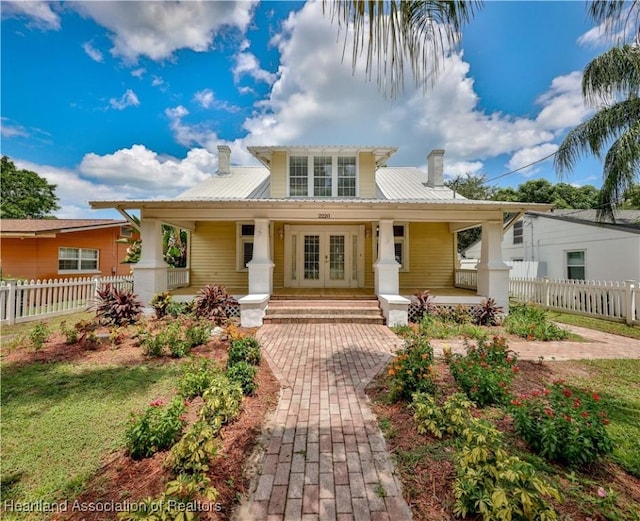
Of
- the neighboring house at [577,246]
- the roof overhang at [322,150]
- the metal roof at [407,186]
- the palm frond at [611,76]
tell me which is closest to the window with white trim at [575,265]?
the neighboring house at [577,246]

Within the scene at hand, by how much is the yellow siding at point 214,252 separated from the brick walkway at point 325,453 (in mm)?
→ 7375

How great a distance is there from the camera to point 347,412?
332cm

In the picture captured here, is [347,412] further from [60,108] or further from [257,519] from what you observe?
[60,108]

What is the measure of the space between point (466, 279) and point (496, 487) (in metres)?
10.7

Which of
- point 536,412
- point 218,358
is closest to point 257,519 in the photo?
point 536,412

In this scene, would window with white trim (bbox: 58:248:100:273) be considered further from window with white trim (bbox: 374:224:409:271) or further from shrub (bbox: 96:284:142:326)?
window with white trim (bbox: 374:224:409:271)

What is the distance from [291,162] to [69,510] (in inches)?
420

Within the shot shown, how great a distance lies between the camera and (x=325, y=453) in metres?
2.58

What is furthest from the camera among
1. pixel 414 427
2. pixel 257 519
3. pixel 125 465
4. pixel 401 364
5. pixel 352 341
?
pixel 352 341

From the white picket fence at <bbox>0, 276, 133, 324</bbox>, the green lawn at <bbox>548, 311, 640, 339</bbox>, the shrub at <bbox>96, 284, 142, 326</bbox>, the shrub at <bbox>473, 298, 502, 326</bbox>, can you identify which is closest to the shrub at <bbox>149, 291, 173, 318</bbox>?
the shrub at <bbox>96, 284, 142, 326</bbox>

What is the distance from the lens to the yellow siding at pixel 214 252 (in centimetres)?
1158

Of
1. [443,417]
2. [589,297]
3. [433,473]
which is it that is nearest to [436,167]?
[589,297]

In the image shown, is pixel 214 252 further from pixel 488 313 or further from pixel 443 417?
pixel 443 417

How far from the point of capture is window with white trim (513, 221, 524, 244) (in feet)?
52.7
